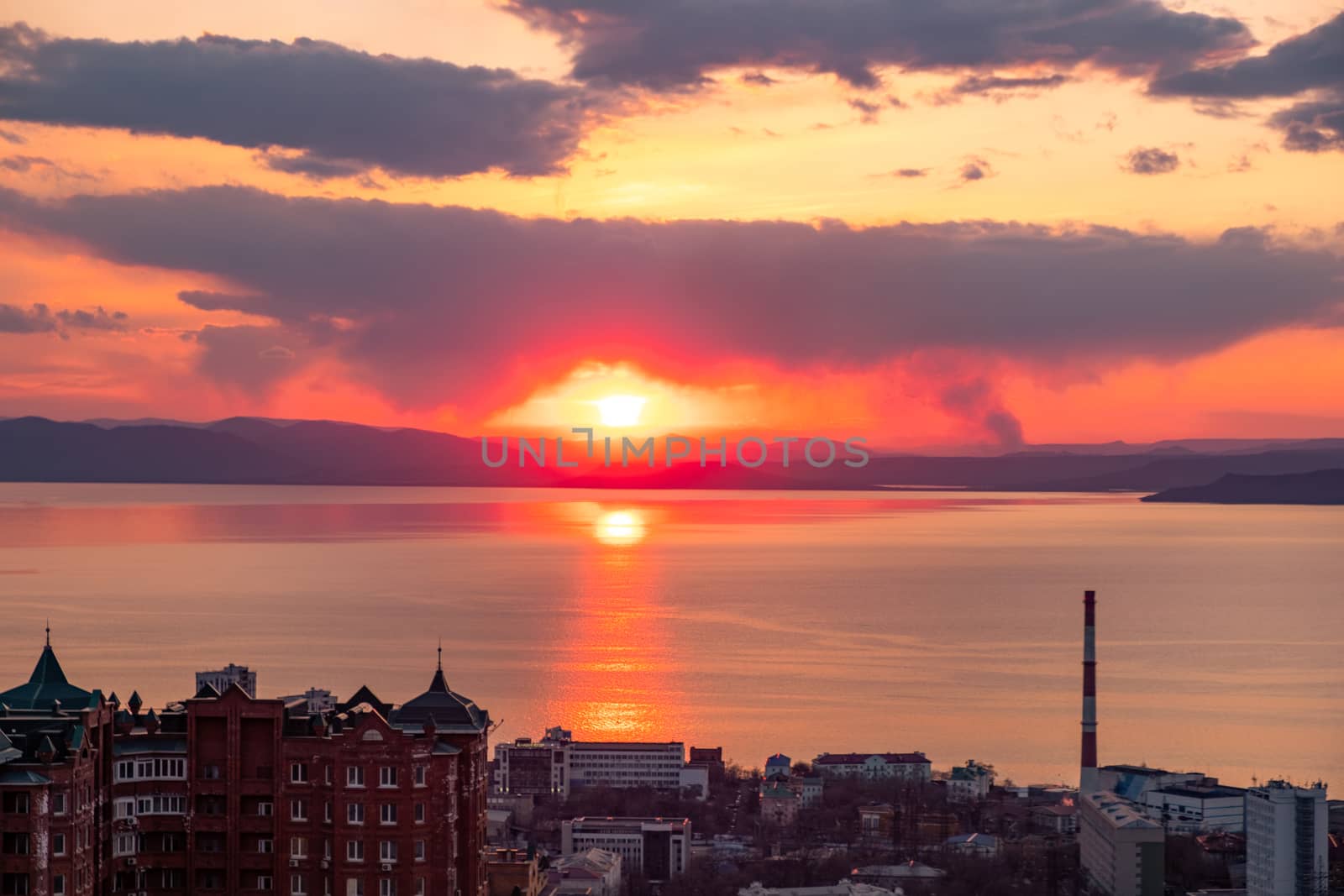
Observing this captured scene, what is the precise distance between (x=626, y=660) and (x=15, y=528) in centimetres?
10719

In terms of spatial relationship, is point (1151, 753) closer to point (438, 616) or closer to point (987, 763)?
point (987, 763)

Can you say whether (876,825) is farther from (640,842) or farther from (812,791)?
(640,842)

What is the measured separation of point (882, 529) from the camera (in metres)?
167

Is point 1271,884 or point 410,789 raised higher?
point 410,789

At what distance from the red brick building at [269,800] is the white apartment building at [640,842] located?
54.0 feet

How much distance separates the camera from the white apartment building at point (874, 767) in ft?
141

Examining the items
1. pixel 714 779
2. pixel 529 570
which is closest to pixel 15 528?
pixel 529 570

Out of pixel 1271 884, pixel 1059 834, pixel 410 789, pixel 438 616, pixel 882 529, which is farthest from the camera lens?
pixel 882 529

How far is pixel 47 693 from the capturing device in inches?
791

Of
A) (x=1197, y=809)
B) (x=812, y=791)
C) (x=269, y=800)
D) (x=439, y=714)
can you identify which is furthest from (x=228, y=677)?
(x=439, y=714)

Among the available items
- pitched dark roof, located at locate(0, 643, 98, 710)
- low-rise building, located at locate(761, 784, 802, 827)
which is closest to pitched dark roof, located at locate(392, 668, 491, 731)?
pitched dark roof, located at locate(0, 643, 98, 710)

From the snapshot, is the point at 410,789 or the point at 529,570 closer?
the point at 410,789

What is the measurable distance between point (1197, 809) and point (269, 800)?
27611 mm

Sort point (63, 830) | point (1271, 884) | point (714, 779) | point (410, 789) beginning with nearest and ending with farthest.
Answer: point (63, 830) < point (410, 789) < point (1271, 884) < point (714, 779)
